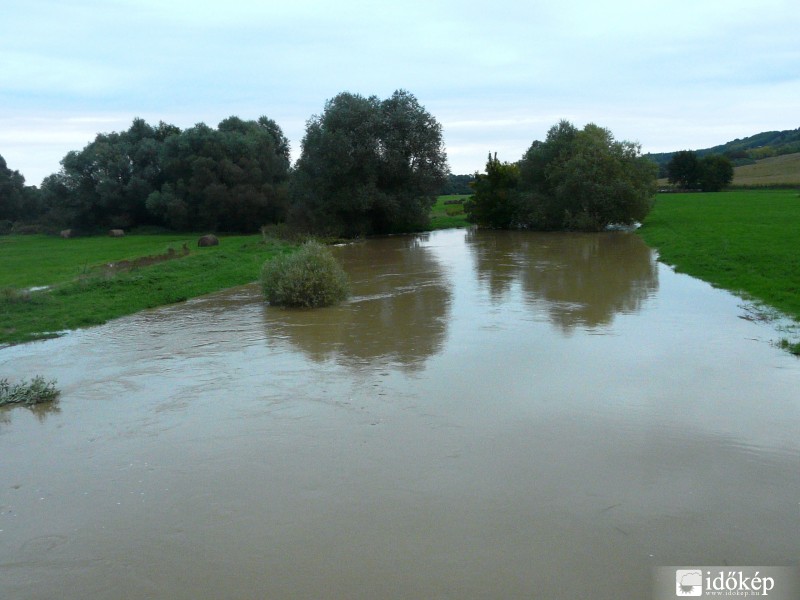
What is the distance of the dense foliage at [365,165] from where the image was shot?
35625 mm

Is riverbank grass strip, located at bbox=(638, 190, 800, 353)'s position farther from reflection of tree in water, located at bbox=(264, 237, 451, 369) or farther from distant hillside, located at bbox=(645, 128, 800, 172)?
distant hillside, located at bbox=(645, 128, 800, 172)

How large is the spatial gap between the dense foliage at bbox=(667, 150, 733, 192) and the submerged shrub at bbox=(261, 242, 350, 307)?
2735 inches

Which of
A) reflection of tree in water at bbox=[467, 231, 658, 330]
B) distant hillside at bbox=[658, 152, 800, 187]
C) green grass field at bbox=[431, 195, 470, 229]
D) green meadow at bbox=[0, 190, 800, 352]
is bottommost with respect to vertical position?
reflection of tree in water at bbox=[467, 231, 658, 330]

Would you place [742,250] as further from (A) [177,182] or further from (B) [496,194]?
(A) [177,182]

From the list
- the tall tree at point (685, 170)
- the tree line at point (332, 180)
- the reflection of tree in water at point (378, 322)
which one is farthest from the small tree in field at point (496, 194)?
the tall tree at point (685, 170)

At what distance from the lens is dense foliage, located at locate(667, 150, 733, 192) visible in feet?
242

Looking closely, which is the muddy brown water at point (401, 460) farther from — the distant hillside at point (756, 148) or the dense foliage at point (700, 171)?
the distant hillside at point (756, 148)

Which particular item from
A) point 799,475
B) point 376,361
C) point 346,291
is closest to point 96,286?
point 346,291

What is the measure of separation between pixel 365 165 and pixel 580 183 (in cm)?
1134

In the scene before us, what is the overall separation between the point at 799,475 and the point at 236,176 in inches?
1534

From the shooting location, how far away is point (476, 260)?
25.1m

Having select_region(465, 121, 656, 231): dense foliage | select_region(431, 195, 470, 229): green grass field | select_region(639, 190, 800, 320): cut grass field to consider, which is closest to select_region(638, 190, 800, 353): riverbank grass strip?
select_region(639, 190, 800, 320): cut grass field

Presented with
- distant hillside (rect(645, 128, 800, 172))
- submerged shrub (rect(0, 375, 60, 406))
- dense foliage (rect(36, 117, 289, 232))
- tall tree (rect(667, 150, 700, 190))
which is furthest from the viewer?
distant hillside (rect(645, 128, 800, 172))

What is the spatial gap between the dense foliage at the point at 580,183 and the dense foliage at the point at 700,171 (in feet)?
139
